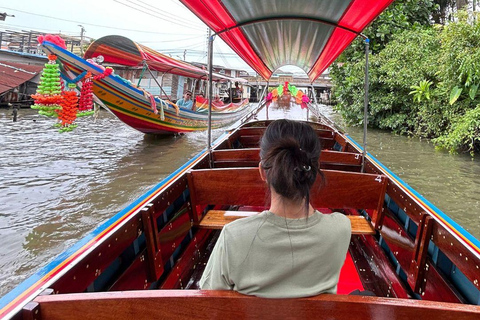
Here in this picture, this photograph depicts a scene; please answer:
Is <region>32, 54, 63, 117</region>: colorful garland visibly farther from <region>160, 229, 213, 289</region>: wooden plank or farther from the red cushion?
the red cushion

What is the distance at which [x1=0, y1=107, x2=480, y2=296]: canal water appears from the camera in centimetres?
375

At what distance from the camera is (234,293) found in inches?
39.3

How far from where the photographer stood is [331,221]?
103 cm

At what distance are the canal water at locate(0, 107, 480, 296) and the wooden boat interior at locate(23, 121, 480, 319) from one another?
1.76 metres

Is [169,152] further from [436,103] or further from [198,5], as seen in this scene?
[436,103]

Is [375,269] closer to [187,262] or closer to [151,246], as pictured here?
[187,262]

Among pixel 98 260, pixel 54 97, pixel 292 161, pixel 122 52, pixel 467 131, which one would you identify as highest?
pixel 122 52

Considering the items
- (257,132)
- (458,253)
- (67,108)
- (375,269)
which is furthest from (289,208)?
(257,132)

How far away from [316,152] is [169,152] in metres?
7.60

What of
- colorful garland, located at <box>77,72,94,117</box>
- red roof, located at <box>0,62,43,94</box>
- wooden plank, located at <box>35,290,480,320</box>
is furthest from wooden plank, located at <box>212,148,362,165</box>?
red roof, located at <box>0,62,43,94</box>

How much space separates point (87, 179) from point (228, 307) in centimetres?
550

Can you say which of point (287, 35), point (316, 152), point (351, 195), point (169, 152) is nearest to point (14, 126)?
point (169, 152)

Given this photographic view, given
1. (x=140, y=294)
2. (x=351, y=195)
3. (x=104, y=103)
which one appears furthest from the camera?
(x=104, y=103)

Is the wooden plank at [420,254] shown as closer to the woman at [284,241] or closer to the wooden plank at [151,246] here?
the woman at [284,241]
